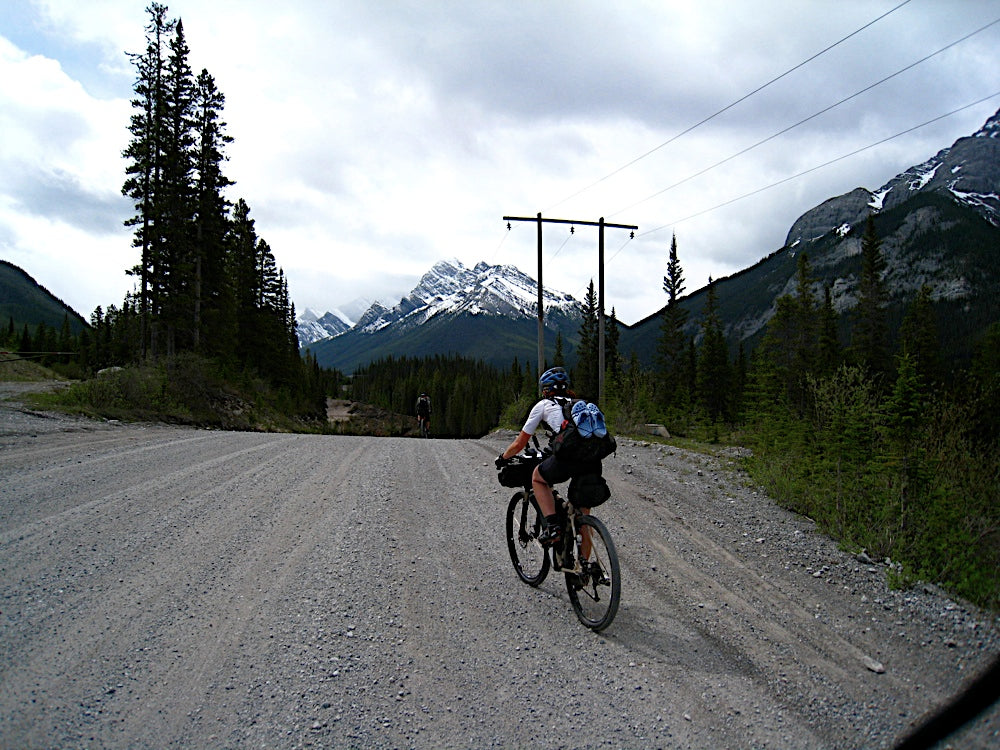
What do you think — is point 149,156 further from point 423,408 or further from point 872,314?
point 872,314

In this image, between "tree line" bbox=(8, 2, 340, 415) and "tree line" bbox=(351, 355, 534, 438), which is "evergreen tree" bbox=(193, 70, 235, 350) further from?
"tree line" bbox=(351, 355, 534, 438)

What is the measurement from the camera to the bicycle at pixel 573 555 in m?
4.65

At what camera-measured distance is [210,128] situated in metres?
33.4

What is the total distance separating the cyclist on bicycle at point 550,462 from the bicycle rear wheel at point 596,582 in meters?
0.36

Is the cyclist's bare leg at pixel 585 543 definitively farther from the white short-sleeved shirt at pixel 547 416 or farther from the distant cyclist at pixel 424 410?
the distant cyclist at pixel 424 410

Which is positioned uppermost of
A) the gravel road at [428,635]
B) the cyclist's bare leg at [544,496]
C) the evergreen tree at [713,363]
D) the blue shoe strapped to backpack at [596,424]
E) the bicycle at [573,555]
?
the evergreen tree at [713,363]

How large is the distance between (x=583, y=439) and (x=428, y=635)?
2068mm

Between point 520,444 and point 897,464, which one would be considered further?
point 897,464

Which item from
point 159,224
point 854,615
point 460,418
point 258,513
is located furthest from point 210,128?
point 460,418

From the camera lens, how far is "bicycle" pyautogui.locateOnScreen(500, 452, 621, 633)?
465 cm

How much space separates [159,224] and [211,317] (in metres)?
6.39

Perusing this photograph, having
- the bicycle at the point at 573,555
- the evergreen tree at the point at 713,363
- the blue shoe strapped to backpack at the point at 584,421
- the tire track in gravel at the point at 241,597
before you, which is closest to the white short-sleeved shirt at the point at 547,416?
the blue shoe strapped to backpack at the point at 584,421

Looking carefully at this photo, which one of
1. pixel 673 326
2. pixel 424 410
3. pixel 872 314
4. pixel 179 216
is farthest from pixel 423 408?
pixel 872 314

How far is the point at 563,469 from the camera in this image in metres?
5.13
